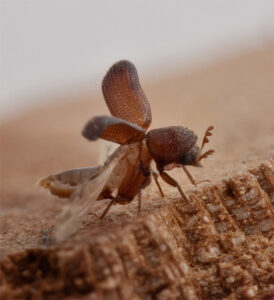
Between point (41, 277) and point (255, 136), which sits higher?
point (41, 277)

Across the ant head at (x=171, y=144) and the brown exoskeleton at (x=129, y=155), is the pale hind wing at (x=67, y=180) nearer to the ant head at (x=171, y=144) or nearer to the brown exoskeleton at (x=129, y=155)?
the brown exoskeleton at (x=129, y=155)

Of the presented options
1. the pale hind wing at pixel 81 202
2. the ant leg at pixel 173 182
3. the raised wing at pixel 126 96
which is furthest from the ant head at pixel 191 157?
the pale hind wing at pixel 81 202

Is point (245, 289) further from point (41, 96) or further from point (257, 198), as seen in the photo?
point (41, 96)

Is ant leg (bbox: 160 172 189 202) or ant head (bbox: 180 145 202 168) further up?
ant head (bbox: 180 145 202 168)

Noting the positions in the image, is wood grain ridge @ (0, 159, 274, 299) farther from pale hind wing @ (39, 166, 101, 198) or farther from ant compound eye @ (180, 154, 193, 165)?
pale hind wing @ (39, 166, 101, 198)

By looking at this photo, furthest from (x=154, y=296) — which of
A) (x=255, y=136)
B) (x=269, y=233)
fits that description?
(x=255, y=136)

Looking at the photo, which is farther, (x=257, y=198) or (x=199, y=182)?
(x=199, y=182)

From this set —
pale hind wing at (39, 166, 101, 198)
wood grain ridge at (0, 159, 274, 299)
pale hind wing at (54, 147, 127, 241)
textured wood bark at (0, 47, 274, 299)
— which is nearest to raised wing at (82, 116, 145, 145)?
pale hind wing at (54, 147, 127, 241)
